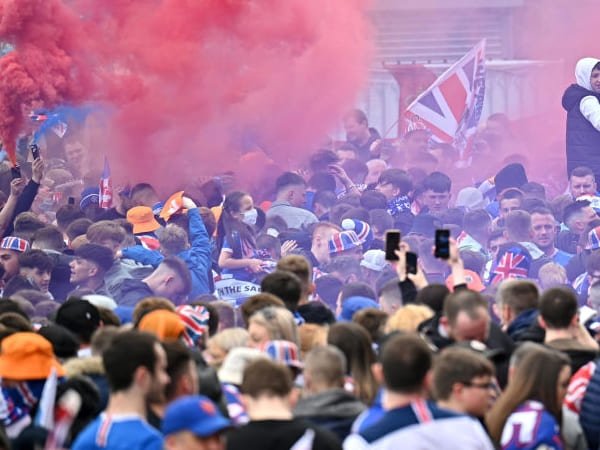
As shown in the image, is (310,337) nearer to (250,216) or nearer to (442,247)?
(442,247)

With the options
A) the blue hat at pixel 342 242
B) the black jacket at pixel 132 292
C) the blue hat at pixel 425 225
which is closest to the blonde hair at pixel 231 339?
the black jacket at pixel 132 292

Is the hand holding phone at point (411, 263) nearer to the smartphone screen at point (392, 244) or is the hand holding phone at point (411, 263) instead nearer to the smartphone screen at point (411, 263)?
the smartphone screen at point (411, 263)

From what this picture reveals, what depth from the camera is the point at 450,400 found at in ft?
18.4

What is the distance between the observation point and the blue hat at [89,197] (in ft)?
50.1

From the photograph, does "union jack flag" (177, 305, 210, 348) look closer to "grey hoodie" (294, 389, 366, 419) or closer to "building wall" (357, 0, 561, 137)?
"grey hoodie" (294, 389, 366, 419)

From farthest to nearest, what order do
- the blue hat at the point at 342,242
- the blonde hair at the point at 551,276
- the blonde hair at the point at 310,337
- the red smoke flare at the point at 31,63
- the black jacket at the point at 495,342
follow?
the red smoke flare at the point at 31,63
the blue hat at the point at 342,242
the blonde hair at the point at 551,276
the blonde hair at the point at 310,337
the black jacket at the point at 495,342

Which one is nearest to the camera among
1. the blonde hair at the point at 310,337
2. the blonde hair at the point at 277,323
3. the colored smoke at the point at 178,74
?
the blonde hair at the point at 277,323

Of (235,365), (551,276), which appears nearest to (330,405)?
(235,365)

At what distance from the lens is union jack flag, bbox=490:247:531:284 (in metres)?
12.3

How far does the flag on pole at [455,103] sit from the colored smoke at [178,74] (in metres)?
1.35

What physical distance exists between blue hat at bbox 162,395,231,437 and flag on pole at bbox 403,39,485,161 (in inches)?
505

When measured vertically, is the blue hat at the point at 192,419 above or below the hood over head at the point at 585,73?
below

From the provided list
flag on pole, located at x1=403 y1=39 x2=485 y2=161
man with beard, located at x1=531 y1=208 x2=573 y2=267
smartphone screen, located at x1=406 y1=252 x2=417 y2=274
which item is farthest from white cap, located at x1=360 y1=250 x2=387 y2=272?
flag on pole, located at x1=403 y1=39 x2=485 y2=161

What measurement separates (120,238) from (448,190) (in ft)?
13.1
